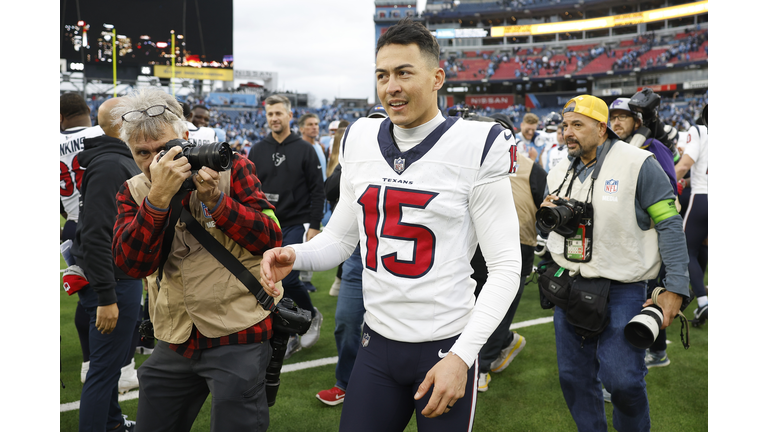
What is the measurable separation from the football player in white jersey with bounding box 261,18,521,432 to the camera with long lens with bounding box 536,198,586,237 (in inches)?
36.4

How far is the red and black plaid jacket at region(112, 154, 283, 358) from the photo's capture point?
193 cm

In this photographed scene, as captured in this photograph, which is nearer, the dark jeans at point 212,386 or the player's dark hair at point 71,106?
the dark jeans at point 212,386

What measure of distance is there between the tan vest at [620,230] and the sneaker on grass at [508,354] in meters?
1.86

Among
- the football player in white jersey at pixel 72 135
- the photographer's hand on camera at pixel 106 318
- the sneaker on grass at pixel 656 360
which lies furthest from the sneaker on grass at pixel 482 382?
the football player in white jersey at pixel 72 135

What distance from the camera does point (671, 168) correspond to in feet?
11.3

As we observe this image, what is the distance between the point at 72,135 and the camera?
360 centimetres

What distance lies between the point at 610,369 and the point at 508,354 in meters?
1.85

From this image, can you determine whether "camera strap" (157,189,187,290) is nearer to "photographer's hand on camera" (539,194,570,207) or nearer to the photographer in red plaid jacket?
the photographer in red plaid jacket

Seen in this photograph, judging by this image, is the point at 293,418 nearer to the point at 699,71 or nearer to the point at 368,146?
the point at 368,146

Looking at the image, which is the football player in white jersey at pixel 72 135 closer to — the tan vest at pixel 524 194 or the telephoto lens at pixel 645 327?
the tan vest at pixel 524 194

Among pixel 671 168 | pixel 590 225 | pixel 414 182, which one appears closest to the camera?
pixel 414 182

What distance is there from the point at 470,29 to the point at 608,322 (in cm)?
5518

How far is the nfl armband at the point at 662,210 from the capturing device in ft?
8.46

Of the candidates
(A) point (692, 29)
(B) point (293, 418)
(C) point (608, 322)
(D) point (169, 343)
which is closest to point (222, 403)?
(D) point (169, 343)
